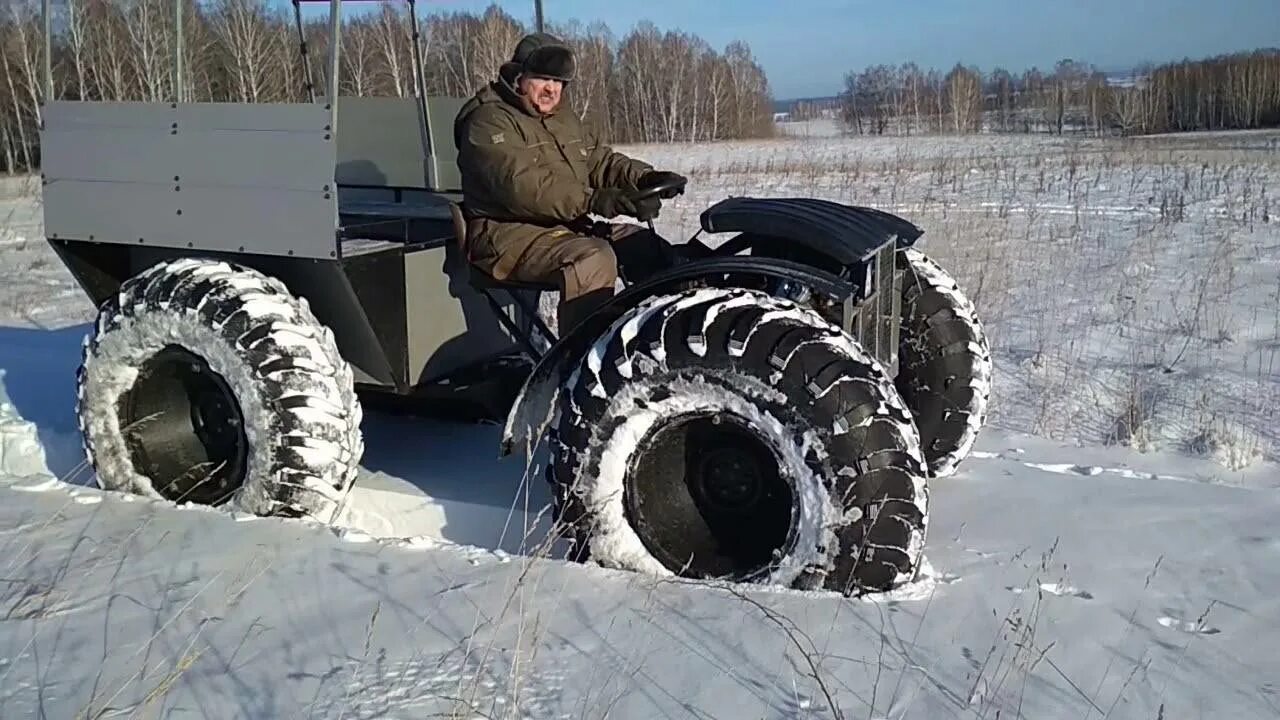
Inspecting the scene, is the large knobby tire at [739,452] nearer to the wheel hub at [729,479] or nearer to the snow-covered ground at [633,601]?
the wheel hub at [729,479]

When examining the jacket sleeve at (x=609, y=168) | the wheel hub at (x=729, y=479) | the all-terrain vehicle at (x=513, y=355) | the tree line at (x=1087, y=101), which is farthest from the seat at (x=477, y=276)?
the tree line at (x=1087, y=101)

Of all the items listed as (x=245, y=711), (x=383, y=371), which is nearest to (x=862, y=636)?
(x=245, y=711)

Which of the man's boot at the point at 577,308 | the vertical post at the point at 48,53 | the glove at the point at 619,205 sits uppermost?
the vertical post at the point at 48,53

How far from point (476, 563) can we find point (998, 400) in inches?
146

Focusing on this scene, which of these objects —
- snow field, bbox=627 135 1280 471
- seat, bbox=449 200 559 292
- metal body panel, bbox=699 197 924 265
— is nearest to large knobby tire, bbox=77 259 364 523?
seat, bbox=449 200 559 292

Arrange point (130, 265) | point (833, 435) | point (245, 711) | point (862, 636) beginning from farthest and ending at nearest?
point (130, 265)
point (833, 435)
point (862, 636)
point (245, 711)

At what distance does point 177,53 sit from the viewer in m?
4.78

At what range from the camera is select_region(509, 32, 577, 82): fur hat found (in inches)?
172

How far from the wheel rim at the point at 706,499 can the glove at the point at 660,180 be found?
1.05 meters

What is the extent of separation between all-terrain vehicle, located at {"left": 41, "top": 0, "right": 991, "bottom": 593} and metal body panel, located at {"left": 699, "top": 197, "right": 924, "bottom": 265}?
0.01m

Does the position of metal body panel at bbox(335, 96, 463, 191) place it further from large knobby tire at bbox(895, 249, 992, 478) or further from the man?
large knobby tire at bbox(895, 249, 992, 478)

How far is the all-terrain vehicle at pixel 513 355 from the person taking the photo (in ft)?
11.0

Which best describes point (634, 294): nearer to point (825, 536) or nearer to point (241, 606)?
point (825, 536)

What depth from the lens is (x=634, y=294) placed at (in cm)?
386
